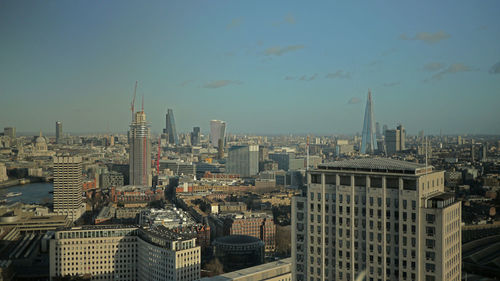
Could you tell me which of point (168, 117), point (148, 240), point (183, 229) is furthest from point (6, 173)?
point (168, 117)

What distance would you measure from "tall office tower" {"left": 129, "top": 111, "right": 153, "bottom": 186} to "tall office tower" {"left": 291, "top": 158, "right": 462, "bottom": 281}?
29706 millimetres

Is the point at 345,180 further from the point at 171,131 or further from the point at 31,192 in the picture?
the point at 171,131

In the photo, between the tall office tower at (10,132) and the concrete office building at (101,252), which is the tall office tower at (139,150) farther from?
the concrete office building at (101,252)

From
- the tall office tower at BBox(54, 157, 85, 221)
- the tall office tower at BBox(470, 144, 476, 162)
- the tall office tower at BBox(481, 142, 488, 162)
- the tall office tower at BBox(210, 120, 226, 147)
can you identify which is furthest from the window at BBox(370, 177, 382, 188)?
the tall office tower at BBox(210, 120, 226, 147)

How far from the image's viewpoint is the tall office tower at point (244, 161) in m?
44.1

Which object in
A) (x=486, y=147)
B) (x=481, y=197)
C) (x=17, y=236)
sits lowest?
(x=17, y=236)

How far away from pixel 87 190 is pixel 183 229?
17890 mm

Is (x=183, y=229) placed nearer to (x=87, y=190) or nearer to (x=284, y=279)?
(x=284, y=279)

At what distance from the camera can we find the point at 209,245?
18.5 metres

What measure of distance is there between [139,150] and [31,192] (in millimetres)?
8030

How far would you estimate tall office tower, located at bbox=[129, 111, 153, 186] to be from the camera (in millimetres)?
35969

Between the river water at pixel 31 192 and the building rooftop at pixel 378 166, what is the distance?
24.6 meters

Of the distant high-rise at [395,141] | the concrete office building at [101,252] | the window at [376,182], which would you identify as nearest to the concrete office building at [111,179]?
the distant high-rise at [395,141]

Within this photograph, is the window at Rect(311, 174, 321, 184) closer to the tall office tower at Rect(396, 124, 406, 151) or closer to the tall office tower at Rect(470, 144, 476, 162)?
the tall office tower at Rect(470, 144, 476, 162)
